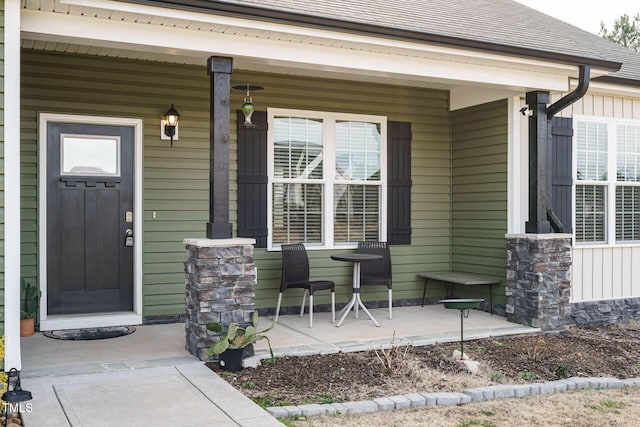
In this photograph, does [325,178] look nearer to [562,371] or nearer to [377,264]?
[377,264]

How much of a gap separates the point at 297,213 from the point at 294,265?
0.68m

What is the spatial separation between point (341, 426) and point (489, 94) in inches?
174

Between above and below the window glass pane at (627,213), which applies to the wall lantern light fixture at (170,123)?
above

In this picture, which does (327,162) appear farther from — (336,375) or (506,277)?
(336,375)

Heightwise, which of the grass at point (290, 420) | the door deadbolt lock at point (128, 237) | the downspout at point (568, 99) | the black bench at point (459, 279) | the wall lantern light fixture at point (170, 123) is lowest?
the grass at point (290, 420)

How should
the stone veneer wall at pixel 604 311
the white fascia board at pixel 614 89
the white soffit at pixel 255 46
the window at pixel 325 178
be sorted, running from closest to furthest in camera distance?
the white soffit at pixel 255 46 < the window at pixel 325 178 < the white fascia board at pixel 614 89 < the stone veneer wall at pixel 604 311

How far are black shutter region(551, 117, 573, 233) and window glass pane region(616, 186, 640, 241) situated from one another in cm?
79

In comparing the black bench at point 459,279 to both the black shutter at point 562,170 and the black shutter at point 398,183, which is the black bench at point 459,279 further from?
the black shutter at point 562,170

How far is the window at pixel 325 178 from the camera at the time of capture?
21.7ft

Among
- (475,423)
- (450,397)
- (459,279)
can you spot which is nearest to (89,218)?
(450,397)

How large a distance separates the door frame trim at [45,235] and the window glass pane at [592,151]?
4728 millimetres

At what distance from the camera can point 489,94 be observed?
675 centimetres

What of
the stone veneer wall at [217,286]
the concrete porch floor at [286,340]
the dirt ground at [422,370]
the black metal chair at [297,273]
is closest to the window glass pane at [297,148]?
the black metal chair at [297,273]

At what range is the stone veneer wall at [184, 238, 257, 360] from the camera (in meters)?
4.62
